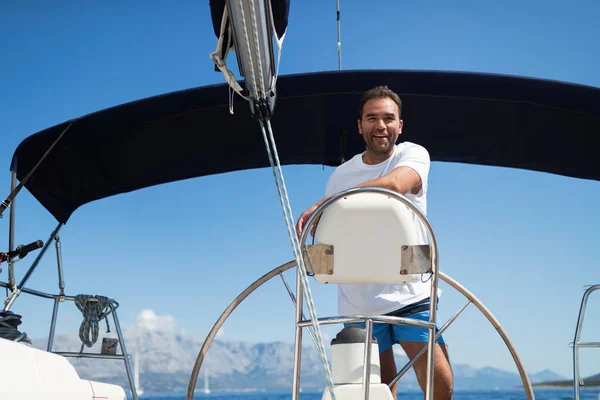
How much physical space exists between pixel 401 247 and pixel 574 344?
1.73 m

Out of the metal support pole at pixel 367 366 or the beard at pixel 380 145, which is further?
the beard at pixel 380 145

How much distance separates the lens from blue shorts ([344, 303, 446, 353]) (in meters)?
2.32

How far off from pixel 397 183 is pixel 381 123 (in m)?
0.46

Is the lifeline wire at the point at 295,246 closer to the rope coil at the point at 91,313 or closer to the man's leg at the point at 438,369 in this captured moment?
the man's leg at the point at 438,369

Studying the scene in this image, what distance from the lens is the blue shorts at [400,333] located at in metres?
2.32

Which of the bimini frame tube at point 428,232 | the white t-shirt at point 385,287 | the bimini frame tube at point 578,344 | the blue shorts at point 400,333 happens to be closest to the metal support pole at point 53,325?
the white t-shirt at point 385,287

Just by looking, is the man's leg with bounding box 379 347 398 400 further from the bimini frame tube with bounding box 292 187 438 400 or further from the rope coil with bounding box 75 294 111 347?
the rope coil with bounding box 75 294 111 347

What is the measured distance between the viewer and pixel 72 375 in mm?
1663

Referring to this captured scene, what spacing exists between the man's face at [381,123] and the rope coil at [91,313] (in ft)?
6.20

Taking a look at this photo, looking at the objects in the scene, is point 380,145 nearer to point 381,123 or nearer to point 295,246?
point 381,123

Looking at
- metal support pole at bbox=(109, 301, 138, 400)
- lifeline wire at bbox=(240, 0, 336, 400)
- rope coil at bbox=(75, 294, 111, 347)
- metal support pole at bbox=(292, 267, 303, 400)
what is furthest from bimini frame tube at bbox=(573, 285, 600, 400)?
rope coil at bbox=(75, 294, 111, 347)

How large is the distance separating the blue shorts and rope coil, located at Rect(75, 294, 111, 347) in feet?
5.57

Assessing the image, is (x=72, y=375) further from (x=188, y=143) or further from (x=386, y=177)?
(x=188, y=143)

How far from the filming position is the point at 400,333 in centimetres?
237
